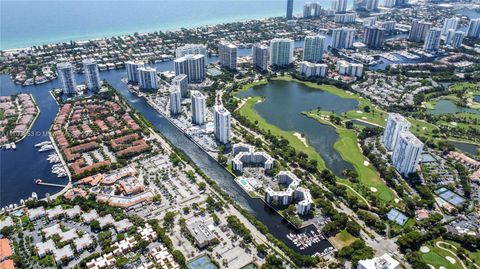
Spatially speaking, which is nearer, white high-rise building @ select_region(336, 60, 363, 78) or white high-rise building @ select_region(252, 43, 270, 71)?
white high-rise building @ select_region(336, 60, 363, 78)

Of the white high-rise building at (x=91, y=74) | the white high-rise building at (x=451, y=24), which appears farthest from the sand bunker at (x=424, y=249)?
the white high-rise building at (x=451, y=24)

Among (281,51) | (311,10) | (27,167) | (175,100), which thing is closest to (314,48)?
(281,51)

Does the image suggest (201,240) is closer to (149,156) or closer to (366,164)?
(149,156)

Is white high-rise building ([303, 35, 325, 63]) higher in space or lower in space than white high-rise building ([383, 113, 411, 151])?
higher

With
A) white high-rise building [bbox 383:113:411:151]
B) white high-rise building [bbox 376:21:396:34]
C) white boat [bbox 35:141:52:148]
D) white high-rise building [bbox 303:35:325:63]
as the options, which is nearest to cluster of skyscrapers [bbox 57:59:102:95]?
white boat [bbox 35:141:52:148]

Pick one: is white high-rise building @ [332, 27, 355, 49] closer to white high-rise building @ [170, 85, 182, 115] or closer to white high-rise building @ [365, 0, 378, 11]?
white high-rise building @ [170, 85, 182, 115]
